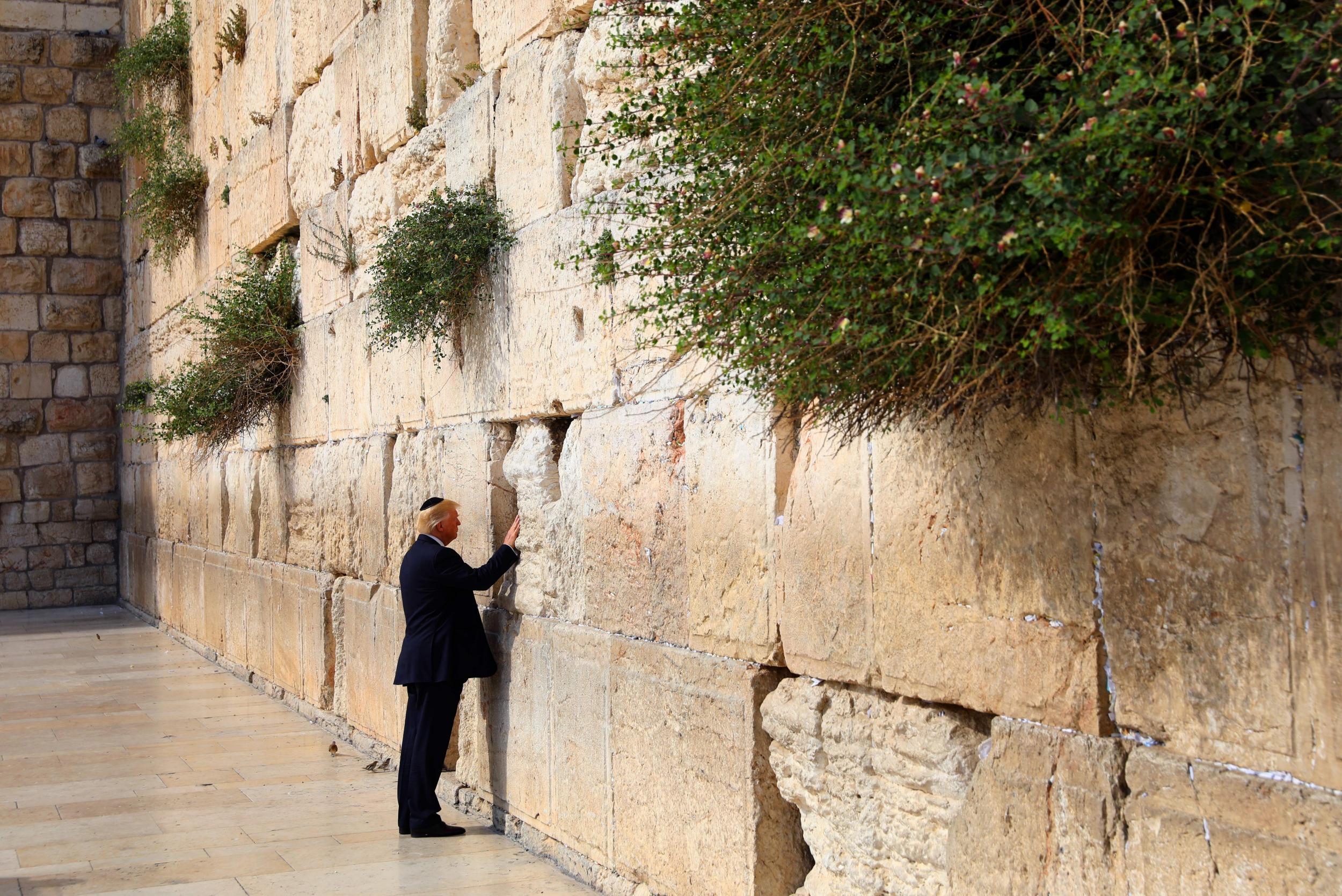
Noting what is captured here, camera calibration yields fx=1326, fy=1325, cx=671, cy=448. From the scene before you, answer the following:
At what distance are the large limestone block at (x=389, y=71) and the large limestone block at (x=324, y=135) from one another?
0.55 feet

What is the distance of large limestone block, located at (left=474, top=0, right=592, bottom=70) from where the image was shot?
4953mm

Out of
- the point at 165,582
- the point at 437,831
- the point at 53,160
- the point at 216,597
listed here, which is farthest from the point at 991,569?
the point at 53,160

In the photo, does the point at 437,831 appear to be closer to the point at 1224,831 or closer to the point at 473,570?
the point at 473,570

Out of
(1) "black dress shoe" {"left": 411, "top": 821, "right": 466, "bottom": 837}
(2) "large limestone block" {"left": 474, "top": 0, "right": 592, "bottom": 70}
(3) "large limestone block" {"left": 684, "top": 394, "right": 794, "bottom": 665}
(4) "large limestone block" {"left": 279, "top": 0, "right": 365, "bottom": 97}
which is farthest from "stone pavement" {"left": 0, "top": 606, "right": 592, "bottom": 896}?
(4) "large limestone block" {"left": 279, "top": 0, "right": 365, "bottom": 97}

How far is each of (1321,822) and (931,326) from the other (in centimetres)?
104

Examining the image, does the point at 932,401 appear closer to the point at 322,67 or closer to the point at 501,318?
the point at 501,318

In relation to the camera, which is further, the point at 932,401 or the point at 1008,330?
the point at 932,401

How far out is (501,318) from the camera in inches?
216

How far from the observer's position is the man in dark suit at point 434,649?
212 inches

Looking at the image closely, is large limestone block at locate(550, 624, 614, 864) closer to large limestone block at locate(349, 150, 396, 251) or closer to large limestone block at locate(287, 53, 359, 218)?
large limestone block at locate(349, 150, 396, 251)

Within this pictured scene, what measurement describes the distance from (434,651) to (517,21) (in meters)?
2.59

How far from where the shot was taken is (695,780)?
4035 millimetres

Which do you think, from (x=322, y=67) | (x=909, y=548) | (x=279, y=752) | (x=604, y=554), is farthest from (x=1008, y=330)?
(x=322, y=67)

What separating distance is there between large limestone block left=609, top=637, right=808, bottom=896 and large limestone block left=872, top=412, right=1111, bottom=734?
719mm
